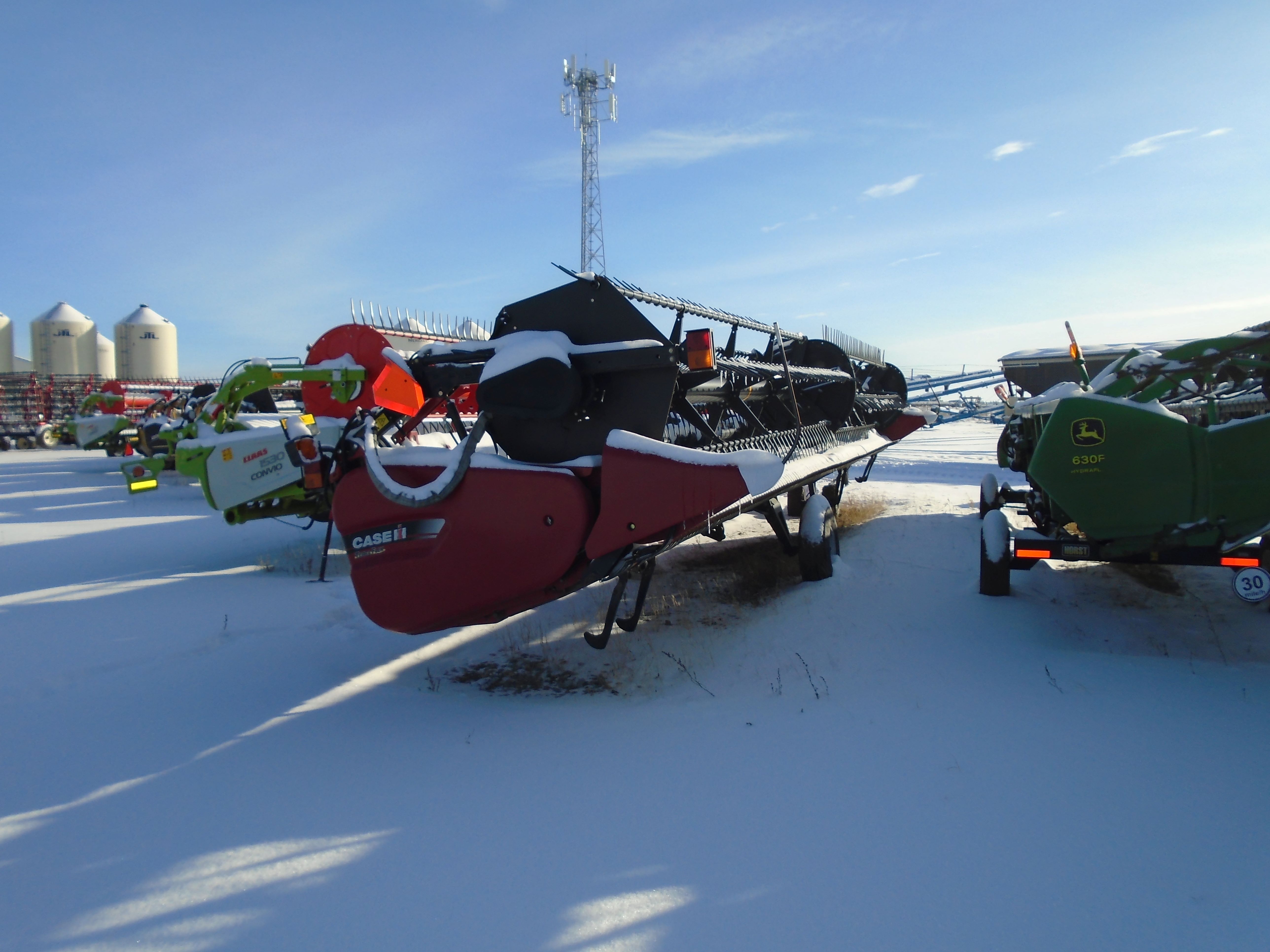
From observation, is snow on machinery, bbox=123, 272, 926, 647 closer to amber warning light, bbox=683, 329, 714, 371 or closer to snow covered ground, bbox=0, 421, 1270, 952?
amber warning light, bbox=683, 329, 714, 371

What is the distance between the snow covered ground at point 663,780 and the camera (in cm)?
214

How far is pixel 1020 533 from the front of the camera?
5445mm

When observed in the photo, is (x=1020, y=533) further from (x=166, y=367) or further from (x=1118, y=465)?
(x=166, y=367)

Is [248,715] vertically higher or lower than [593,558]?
lower

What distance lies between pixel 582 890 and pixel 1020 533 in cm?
444

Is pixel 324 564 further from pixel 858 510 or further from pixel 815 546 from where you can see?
pixel 858 510

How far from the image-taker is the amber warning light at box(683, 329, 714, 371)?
387 centimetres

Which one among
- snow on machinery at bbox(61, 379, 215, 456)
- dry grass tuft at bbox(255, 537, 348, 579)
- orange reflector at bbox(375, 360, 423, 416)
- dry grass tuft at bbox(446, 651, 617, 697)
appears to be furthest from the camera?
snow on machinery at bbox(61, 379, 215, 456)

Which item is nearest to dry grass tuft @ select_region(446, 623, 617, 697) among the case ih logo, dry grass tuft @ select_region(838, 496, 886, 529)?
the case ih logo

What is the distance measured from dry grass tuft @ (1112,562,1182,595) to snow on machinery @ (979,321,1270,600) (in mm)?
777

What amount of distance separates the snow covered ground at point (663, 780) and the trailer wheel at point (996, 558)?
23 centimetres

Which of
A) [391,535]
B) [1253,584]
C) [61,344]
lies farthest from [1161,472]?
[61,344]

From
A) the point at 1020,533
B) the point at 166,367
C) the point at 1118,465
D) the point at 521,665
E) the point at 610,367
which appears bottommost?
the point at 521,665

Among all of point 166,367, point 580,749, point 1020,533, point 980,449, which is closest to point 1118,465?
point 1020,533
